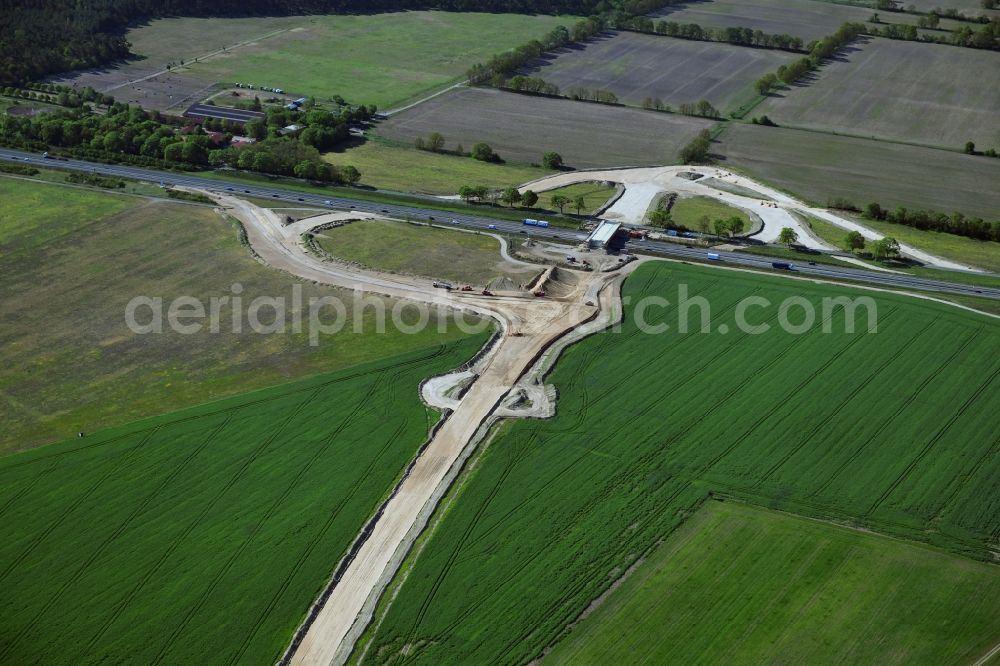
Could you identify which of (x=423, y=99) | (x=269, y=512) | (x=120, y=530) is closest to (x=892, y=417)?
(x=269, y=512)

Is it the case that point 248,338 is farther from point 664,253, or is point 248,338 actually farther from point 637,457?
point 664,253

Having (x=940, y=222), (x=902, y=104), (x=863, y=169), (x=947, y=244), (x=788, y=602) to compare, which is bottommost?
(x=788, y=602)

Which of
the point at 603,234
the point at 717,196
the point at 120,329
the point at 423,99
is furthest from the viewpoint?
the point at 423,99

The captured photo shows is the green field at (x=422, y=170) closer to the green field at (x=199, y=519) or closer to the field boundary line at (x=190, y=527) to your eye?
the green field at (x=199, y=519)

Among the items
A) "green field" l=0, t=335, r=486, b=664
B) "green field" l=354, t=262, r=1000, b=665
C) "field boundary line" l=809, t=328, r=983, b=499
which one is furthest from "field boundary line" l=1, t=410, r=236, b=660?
"field boundary line" l=809, t=328, r=983, b=499

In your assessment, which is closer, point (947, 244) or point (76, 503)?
point (76, 503)

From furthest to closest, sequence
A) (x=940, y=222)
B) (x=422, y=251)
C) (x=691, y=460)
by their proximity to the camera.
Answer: (x=940, y=222) < (x=422, y=251) < (x=691, y=460)

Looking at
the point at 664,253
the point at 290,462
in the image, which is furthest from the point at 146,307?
the point at 664,253

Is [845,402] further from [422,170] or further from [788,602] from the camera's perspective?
[422,170]
